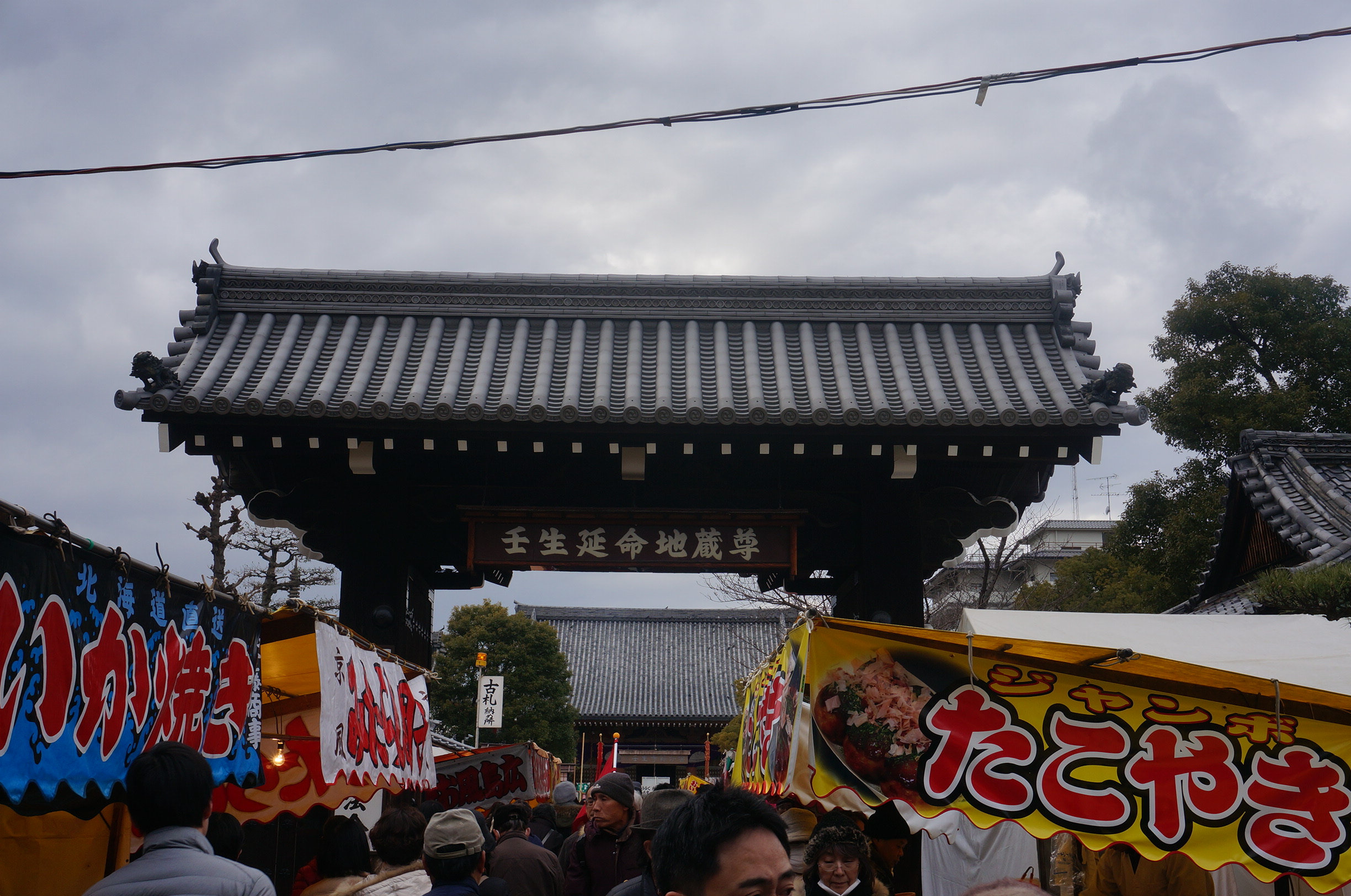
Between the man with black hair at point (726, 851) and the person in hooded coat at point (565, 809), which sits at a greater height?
the man with black hair at point (726, 851)

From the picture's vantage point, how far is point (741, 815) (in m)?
2.37

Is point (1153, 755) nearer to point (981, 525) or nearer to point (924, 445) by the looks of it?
point (924, 445)

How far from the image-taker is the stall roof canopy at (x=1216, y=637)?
15.8 feet

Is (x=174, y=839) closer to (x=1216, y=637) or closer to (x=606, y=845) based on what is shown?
(x=606, y=845)

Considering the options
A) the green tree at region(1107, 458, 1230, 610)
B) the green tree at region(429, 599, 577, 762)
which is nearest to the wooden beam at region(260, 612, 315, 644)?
the green tree at region(1107, 458, 1230, 610)

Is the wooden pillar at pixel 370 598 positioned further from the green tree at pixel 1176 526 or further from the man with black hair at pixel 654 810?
the green tree at pixel 1176 526

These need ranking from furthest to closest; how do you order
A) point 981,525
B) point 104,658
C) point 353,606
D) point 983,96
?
point 981,525 < point 353,606 < point 983,96 < point 104,658

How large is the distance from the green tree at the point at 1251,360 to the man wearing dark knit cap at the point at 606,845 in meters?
16.9

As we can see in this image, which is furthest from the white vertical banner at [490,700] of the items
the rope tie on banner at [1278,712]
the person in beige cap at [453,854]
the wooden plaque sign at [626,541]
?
the rope tie on banner at [1278,712]

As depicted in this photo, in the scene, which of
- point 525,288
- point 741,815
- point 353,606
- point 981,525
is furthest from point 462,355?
point 741,815

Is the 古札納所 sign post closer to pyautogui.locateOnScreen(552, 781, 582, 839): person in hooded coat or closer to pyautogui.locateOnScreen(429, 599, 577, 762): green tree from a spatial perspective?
pyautogui.locateOnScreen(429, 599, 577, 762): green tree

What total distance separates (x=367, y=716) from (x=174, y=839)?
12.7 ft

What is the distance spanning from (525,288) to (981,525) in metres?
5.20

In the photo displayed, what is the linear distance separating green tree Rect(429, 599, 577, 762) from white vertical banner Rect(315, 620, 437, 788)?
76.1ft
